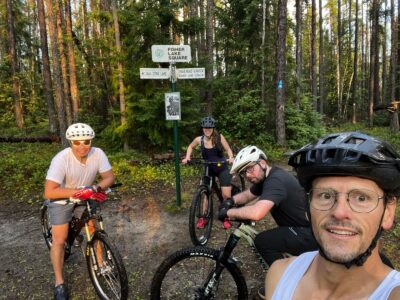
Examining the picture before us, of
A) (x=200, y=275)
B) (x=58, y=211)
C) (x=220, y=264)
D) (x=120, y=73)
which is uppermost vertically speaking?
(x=120, y=73)

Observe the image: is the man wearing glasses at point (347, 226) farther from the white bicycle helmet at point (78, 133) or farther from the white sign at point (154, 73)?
the white sign at point (154, 73)

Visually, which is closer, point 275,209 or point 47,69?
point 275,209

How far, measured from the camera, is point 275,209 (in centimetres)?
383

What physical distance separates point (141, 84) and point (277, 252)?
10027mm

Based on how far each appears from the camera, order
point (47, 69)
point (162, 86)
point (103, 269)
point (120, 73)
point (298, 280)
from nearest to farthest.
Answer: point (298, 280) → point (103, 269) → point (120, 73) → point (162, 86) → point (47, 69)

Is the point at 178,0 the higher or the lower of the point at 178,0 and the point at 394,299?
the higher

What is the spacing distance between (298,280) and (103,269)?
11.2 ft

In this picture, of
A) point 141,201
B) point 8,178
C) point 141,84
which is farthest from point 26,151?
point 141,201

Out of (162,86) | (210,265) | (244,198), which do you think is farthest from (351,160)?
(162,86)

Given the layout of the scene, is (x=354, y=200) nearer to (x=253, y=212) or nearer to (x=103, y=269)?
(x=253, y=212)

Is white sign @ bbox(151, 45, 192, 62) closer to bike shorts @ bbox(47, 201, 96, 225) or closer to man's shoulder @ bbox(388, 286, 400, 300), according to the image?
bike shorts @ bbox(47, 201, 96, 225)

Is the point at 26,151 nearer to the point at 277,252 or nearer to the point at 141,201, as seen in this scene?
the point at 141,201

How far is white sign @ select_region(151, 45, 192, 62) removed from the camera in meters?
6.76

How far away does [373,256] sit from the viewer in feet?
4.93
